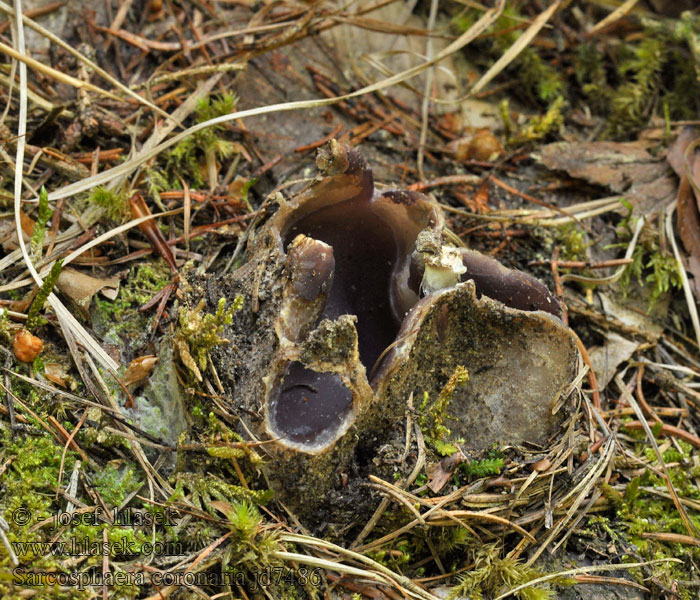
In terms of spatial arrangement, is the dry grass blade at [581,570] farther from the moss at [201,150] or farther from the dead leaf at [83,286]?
the moss at [201,150]

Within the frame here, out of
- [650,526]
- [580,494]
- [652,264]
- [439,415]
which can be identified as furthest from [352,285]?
[652,264]

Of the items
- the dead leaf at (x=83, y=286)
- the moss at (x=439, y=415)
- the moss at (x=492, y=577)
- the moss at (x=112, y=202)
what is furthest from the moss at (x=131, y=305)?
the moss at (x=492, y=577)

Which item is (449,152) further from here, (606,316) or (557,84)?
(606,316)

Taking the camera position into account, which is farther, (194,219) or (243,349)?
(194,219)

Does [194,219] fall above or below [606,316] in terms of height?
above

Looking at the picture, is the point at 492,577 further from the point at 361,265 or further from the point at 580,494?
the point at 361,265

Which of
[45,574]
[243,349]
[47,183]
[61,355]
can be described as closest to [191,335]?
[243,349]

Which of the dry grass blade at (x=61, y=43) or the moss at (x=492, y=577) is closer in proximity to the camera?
the moss at (x=492, y=577)
